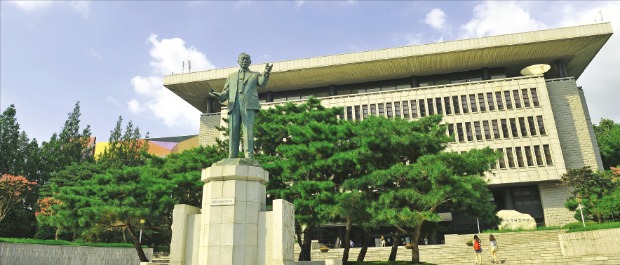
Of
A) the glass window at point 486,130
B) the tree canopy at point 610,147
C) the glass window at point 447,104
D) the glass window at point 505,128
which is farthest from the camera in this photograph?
the tree canopy at point 610,147

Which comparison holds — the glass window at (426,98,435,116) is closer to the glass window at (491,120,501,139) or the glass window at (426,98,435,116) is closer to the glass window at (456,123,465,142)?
the glass window at (456,123,465,142)

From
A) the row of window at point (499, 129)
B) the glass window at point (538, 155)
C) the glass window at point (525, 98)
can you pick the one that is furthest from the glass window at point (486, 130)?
the glass window at point (538, 155)

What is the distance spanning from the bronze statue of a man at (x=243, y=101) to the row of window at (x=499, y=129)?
32.4 meters

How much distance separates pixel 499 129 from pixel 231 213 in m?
37.5

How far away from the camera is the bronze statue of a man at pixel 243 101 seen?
12.2m

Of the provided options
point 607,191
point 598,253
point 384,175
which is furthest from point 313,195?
point 607,191

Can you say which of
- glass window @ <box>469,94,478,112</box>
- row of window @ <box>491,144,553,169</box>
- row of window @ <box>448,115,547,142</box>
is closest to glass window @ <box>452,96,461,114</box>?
glass window @ <box>469,94,478,112</box>

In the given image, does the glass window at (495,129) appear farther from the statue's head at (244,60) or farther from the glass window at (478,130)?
the statue's head at (244,60)

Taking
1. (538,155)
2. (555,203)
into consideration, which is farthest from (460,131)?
(555,203)

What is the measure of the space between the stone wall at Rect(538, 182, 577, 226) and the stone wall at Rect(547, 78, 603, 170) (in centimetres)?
267

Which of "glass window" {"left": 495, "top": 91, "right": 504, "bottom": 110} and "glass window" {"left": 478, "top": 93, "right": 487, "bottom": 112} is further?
"glass window" {"left": 478, "top": 93, "right": 487, "bottom": 112}

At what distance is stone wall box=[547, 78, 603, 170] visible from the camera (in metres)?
41.4

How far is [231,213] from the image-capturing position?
1082cm

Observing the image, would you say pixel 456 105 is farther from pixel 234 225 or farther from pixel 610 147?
pixel 234 225
